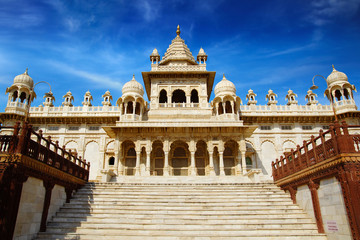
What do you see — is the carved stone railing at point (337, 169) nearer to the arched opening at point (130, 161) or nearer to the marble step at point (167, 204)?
the marble step at point (167, 204)

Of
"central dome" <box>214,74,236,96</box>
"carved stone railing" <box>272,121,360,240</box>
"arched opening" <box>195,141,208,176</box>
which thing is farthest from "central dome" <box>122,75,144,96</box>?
"carved stone railing" <box>272,121,360,240</box>

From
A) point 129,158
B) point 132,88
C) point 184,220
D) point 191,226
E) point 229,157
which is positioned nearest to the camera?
point 191,226

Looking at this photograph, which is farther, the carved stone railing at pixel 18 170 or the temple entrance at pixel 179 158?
the temple entrance at pixel 179 158

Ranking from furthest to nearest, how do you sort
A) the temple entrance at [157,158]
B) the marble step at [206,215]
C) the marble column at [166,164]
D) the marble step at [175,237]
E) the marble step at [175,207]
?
1. the temple entrance at [157,158]
2. the marble column at [166,164]
3. the marble step at [175,207]
4. the marble step at [206,215]
5. the marble step at [175,237]

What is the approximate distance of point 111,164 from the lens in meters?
28.1

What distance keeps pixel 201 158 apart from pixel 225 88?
7.28m

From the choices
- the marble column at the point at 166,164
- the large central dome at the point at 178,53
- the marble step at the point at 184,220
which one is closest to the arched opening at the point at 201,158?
the marble column at the point at 166,164

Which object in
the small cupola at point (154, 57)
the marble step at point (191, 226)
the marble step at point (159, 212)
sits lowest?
the marble step at point (191, 226)

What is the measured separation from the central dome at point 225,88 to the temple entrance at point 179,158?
20.9 feet

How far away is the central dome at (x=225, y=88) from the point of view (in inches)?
1039

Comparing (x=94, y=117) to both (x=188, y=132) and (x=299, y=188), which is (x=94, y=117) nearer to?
(x=188, y=132)

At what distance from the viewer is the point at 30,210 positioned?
10.1 metres

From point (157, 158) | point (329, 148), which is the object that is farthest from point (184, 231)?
point (157, 158)

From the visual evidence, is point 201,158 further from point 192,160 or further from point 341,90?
point 341,90
